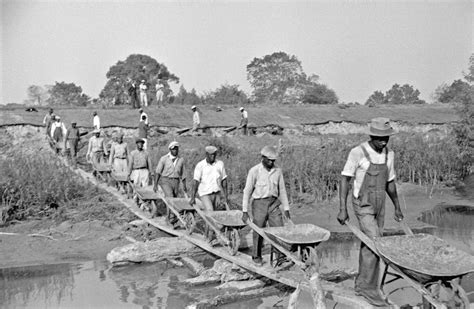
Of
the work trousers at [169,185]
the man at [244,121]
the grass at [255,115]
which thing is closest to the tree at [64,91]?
the grass at [255,115]

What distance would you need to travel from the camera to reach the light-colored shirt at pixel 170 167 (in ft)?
29.9

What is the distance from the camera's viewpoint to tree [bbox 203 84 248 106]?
36.0 m

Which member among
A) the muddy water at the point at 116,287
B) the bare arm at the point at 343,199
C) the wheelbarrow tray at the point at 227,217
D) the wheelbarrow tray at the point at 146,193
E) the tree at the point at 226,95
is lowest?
the muddy water at the point at 116,287

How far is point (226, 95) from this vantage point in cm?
3816

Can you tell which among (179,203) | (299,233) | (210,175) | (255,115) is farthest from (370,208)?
(255,115)

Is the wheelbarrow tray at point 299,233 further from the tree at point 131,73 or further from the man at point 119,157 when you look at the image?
the tree at point 131,73

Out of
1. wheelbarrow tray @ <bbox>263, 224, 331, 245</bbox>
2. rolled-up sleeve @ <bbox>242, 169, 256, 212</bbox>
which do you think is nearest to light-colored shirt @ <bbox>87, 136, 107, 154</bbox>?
rolled-up sleeve @ <bbox>242, 169, 256, 212</bbox>

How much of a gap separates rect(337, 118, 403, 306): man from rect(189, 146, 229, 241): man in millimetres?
3081

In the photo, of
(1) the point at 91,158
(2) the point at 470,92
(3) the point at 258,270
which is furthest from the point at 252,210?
(2) the point at 470,92

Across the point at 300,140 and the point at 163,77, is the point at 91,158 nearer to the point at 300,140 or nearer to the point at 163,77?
the point at 300,140

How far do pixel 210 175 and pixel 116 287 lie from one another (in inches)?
80.3

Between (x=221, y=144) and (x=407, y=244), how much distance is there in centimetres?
1394

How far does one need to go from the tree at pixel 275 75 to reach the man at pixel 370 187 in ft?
139

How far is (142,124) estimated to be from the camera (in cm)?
1541
